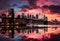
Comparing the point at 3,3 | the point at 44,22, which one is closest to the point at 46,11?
the point at 44,22

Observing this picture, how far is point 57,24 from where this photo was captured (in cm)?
271

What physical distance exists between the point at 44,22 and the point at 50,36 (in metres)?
0.17

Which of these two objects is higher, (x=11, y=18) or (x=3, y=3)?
(x=3, y=3)

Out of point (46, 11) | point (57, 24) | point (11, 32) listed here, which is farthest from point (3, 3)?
point (57, 24)

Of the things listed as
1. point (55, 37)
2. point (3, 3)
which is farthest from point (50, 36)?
point (3, 3)

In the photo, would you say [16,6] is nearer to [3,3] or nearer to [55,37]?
[3,3]

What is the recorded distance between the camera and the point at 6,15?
2623mm

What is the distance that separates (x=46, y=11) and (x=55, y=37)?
1.04 ft

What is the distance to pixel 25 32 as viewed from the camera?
2.64m

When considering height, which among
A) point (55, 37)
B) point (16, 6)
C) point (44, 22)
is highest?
point (16, 6)

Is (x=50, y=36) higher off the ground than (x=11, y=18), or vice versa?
(x=11, y=18)

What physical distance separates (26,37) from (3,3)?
46 cm

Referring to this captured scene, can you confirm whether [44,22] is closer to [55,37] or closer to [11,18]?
[55,37]

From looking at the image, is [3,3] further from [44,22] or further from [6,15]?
[44,22]
